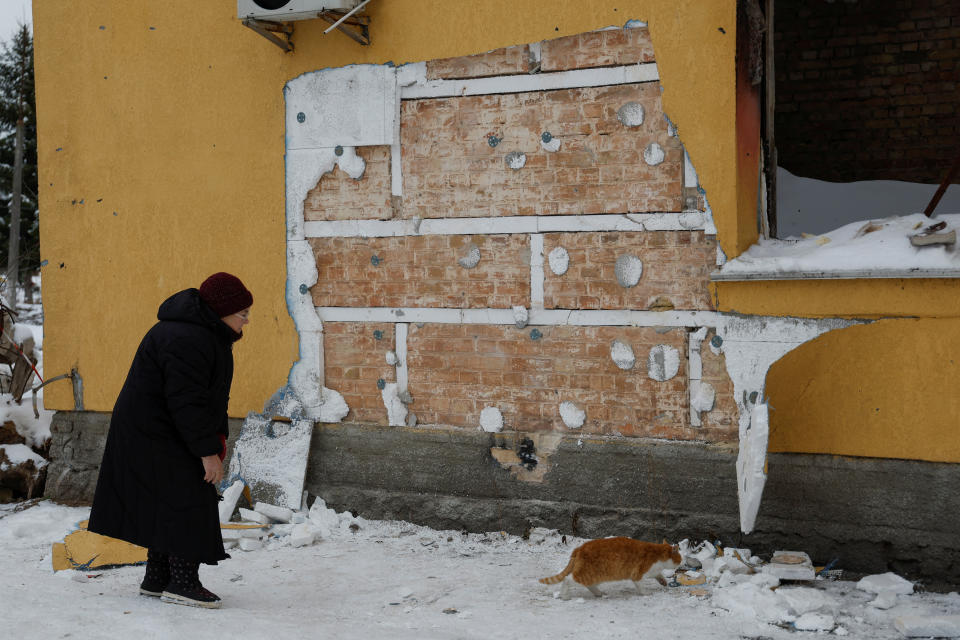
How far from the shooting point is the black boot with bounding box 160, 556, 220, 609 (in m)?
4.02

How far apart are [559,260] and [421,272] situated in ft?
2.93

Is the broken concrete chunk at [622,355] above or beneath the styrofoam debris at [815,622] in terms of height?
above

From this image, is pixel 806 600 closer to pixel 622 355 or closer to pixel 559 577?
pixel 559 577

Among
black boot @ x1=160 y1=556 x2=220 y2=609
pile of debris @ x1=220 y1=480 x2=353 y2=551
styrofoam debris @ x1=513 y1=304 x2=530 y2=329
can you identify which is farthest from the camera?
pile of debris @ x1=220 y1=480 x2=353 y2=551

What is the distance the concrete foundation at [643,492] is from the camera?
4.39m

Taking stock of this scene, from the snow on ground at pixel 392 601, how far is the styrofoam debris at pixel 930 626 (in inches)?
2.1

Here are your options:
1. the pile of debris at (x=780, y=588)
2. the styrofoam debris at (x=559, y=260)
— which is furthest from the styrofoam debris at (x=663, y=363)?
the pile of debris at (x=780, y=588)

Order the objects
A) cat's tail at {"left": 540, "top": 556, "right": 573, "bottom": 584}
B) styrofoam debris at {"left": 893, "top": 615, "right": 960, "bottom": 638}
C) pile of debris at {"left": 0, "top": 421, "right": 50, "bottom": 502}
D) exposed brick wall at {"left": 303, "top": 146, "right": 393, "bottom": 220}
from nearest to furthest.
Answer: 1. styrofoam debris at {"left": 893, "top": 615, "right": 960, "bottom": 638}
2. cat's tail at {"left": 540, "top": 556, "right": 573, "bottom": 584}
3. exposed brick wall at {"left": 303, "top": 146, "right": 393, "bottom": 220}
4. pile of debris at {"left": 0, "top": 421, "right": 50, "bottom": 502}

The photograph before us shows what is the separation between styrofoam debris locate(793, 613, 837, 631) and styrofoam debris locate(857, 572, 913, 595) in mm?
511

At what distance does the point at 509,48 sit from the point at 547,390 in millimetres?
2027

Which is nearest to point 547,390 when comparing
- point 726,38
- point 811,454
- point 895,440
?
point 811,454

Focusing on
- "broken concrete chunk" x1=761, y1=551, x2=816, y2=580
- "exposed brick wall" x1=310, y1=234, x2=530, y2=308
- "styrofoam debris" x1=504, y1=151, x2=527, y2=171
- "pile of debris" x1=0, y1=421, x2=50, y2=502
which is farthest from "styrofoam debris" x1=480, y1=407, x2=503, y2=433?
"pile of debris" x1=0, y1=421, x2=50, y2=502

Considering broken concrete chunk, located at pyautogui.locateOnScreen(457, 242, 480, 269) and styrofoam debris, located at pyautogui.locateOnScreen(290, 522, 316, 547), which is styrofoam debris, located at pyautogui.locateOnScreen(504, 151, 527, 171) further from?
styrofoam debris, located at pyautogui.locateOnScreen(290, 522, 316, 547)

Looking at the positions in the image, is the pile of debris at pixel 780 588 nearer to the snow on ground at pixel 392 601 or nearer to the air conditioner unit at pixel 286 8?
the snow on ground at pixel 392 601
